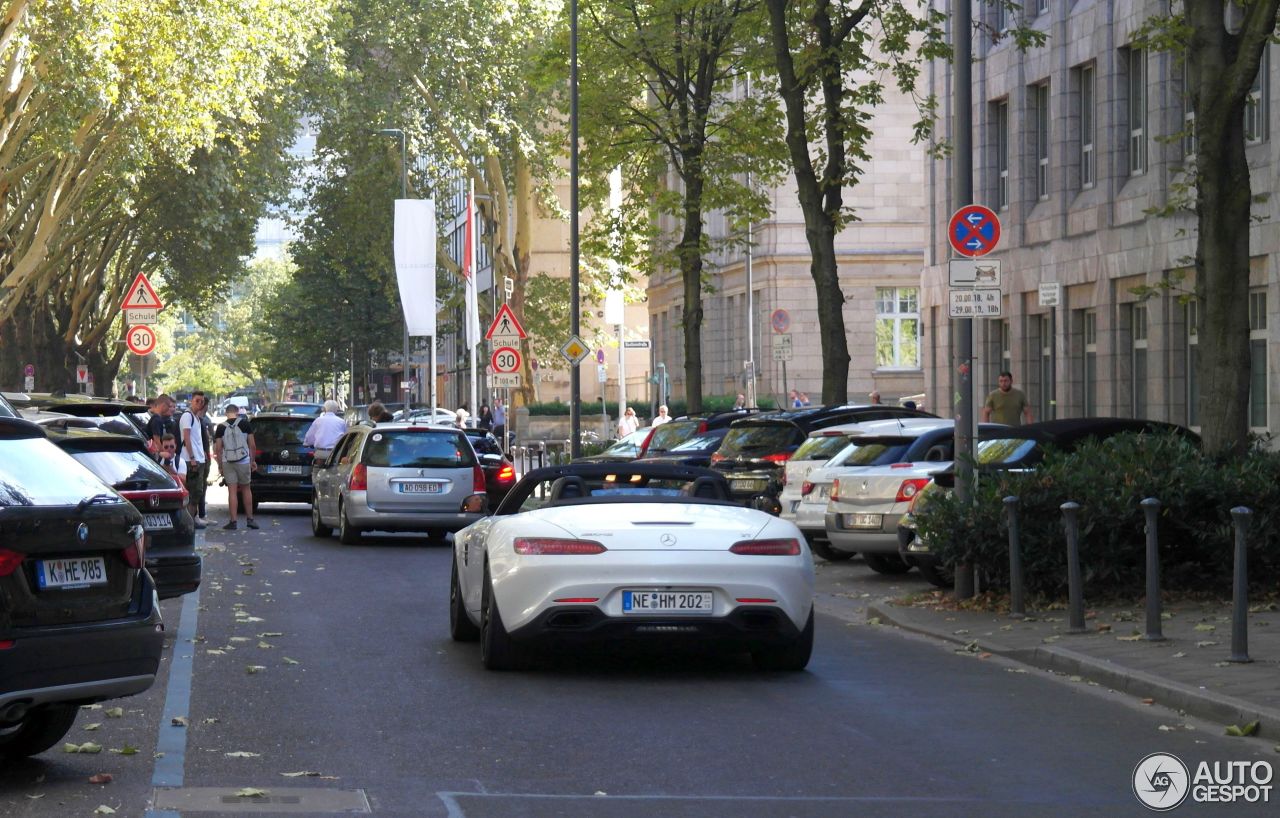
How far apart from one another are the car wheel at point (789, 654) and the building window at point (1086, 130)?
25.5 m

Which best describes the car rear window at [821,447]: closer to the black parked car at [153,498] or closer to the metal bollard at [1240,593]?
the black parked car at [153,498]

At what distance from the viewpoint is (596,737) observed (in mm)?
9516

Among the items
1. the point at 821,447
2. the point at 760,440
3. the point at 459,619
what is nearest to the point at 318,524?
the point at 760,440

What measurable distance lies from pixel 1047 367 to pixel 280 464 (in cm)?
1479

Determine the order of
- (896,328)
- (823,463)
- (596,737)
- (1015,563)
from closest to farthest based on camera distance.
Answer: (596,737)
(1015,563)
(823,463)
(896,328)

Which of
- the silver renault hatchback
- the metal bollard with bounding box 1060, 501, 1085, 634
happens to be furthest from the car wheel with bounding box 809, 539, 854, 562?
the metal bollard with bounding box 1060, 501, 1085, 634

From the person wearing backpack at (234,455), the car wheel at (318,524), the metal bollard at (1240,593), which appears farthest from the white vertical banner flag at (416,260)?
the metal bollard at (1240,593)

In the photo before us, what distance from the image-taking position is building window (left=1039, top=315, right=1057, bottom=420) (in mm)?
38125

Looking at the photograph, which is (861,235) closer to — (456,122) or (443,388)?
(456,122)

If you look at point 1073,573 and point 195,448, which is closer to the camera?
point 1073,573

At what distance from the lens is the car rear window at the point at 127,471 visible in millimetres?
13852

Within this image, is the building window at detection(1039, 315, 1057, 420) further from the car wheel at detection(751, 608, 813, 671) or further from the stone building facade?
the car wheel at detection(751, 608, 813, 671)

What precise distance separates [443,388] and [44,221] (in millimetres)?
82589

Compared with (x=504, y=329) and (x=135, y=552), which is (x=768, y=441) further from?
(x=135, y=552)
